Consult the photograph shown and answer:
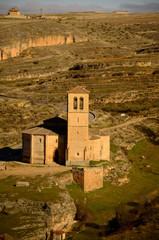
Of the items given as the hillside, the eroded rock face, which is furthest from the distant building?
the eroded rock face

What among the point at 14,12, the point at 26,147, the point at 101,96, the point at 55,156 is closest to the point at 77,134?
the point at 55,156

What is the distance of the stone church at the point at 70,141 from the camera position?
142 feet

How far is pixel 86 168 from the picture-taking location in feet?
134

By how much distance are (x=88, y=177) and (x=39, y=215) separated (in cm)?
839

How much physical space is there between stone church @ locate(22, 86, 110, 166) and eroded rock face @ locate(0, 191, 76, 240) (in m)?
7.82

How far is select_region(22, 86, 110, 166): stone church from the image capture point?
142 feet

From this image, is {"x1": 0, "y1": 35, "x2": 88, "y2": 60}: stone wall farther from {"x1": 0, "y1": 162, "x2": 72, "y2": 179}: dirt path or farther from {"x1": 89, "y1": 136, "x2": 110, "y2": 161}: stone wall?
{"x1": 0, "y1": 162, "x2": 72, "y2": 179}: dirt path

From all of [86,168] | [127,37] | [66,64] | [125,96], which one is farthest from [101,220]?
[127,37]

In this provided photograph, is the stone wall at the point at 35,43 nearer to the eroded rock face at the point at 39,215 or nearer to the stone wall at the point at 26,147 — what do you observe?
the stone wall at the point at 26,147

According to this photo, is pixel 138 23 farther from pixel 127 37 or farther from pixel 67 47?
pixel 67 47

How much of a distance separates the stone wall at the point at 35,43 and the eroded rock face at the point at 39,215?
6136 centimetres

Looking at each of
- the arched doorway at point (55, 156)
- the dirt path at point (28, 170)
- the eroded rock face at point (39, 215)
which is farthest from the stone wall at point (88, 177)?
the eroded rock face at point (39, 215)

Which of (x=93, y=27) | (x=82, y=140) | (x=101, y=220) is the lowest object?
(x=101, y=220)

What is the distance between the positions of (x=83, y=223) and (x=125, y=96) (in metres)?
42.8
